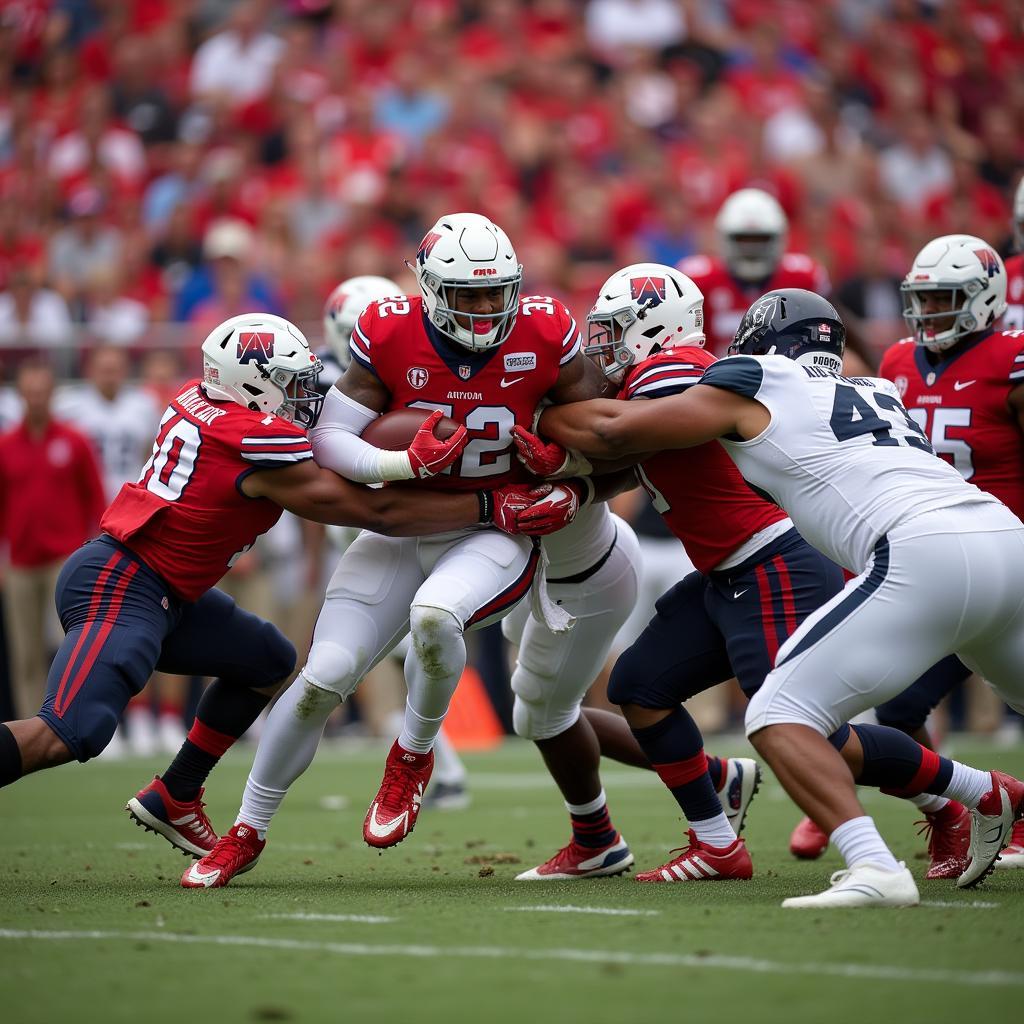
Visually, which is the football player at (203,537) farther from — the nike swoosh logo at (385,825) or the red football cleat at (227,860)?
the nike swoosh logo at (385,825)

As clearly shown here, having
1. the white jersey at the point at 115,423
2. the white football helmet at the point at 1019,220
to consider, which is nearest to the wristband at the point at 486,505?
the white football helmet at the point at 1019,220

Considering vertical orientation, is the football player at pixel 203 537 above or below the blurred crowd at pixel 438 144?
below

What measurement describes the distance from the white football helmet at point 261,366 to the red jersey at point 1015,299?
2.94 metres

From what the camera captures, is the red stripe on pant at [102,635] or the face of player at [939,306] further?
the face of player at [939,306]

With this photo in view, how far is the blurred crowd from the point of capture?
1172 centimetres

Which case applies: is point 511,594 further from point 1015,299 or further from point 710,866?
point 1015,299

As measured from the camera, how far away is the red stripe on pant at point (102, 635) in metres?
4.85

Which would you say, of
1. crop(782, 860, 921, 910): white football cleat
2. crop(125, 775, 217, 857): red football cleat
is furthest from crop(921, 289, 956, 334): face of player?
crop(125, 775, 217, 857): red football cleat

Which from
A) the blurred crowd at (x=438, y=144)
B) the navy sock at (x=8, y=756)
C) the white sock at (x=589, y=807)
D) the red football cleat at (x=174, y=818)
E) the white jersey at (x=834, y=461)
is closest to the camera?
the white jersey at (x=834, y=461)

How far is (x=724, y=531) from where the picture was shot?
5.11 meters

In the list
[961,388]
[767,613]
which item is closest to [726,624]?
[767,613]

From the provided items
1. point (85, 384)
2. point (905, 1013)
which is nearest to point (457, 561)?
point (905, 1013)

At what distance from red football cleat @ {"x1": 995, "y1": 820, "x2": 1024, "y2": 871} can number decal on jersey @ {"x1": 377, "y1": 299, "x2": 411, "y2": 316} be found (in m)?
2.56

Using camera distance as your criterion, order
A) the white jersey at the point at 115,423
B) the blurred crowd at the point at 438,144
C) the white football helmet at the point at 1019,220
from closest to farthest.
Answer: the white football helmet at the point at 1019,220 < the white jersey at the point at 115,423 < the blurred crowd at the point at 438,144
